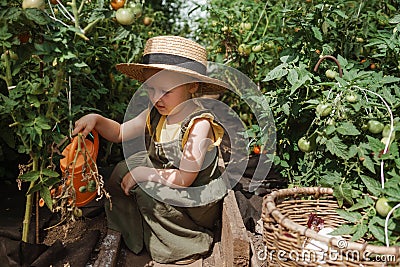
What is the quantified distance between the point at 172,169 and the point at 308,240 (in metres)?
0.84

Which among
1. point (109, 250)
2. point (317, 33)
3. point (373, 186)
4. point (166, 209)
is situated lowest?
point (109, 250)

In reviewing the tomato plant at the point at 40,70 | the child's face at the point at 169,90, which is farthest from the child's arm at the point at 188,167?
the tomato plant at the point at 40,70

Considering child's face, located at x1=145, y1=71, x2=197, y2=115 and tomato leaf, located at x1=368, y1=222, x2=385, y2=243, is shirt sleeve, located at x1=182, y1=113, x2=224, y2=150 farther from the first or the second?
tomato leaf, located at x1=368, y1=222, x2=385, y2=243

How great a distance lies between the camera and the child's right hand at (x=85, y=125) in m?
1.95

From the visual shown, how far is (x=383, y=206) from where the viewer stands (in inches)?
57.4

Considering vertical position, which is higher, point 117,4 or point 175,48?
point 117,4

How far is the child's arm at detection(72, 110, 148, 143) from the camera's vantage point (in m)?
1.99

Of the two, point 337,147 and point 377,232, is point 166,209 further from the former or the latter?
point 377,232

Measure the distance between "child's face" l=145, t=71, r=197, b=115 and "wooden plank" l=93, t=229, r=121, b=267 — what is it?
58cm

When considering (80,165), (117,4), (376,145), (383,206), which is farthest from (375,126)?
(80,165)

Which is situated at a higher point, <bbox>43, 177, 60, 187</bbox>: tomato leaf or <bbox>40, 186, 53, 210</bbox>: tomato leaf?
<bbox>43, 177, 60, 187</bbox>: tomato leaf

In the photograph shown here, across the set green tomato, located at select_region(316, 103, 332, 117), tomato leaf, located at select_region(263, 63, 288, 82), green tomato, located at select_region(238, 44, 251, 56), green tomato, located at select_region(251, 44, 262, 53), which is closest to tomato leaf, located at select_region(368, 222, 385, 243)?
green tomato, located at select_region(316, 103, 332, 117)

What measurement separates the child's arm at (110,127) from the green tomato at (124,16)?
0.54 metres

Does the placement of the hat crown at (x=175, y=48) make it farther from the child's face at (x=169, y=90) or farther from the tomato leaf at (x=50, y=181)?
the tomato leaf at (x=50, y=181)
